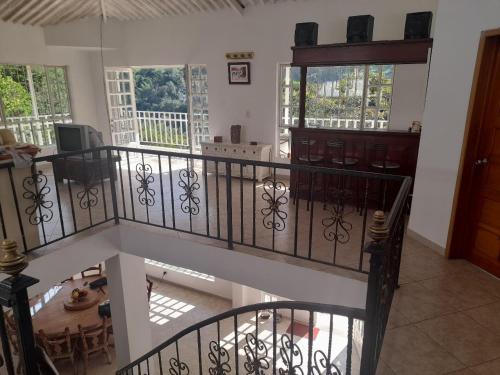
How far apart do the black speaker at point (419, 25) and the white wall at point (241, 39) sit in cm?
110

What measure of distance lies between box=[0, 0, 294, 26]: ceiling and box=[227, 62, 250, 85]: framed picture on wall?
0.94 m

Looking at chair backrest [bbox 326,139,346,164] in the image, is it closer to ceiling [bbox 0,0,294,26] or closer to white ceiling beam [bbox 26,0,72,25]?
ceiling [bbox 0,0,294,26]

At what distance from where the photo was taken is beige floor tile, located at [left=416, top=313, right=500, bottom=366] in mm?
2373

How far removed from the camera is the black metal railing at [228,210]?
356 centimetres

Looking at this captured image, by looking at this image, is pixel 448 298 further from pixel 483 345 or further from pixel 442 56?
pixel 442 56

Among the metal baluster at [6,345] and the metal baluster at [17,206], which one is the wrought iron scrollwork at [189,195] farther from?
the metal baluster at [6,345]

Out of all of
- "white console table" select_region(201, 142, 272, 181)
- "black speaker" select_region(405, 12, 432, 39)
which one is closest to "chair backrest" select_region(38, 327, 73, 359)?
"white console table" select_region(201, 142, 272, 181)

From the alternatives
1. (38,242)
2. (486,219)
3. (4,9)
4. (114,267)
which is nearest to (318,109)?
(486,219)

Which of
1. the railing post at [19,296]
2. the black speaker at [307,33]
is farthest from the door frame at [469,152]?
the railing post at [19,296]

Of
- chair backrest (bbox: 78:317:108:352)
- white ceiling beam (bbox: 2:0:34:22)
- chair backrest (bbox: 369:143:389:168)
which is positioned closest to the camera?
chair backrest (bbox: 369:143:389:168)

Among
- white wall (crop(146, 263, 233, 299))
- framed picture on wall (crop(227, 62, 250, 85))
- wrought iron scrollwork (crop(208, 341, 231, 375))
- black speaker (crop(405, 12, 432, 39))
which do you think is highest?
black speaker (crop(405, 12, 432, 39))

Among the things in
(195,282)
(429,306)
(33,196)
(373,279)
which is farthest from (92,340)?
(373,279)

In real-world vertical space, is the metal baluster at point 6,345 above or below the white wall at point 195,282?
A: above

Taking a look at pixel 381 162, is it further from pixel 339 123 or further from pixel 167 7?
pixel 167 7
